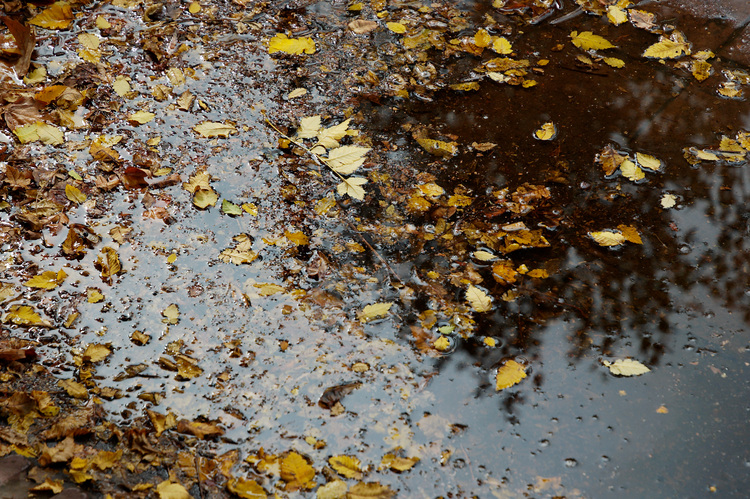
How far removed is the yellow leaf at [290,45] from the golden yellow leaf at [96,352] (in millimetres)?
2286

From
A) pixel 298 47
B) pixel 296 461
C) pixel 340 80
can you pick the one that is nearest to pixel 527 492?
pixel 296 461

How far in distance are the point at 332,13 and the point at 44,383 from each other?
3.13 meters

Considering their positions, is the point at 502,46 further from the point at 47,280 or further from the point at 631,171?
the point at 47,280

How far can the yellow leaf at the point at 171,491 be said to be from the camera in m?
1.63

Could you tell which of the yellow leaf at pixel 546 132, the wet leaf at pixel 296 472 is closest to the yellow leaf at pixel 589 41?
the yellow leaf at pixel 546 132

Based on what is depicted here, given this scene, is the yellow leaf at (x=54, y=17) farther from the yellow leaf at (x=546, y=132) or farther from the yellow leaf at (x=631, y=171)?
the yellow leaf at (x=631, y=171)

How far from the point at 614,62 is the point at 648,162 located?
1.00 m

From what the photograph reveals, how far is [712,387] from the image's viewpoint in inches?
77.1

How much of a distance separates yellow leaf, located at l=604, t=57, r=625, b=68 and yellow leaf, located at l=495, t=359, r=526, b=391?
8.01 feet

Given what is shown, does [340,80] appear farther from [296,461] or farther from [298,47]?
[296,461]

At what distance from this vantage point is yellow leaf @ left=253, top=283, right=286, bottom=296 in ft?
7.26

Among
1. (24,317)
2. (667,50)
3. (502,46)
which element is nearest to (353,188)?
(24,317)

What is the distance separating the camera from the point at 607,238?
242 centimetres

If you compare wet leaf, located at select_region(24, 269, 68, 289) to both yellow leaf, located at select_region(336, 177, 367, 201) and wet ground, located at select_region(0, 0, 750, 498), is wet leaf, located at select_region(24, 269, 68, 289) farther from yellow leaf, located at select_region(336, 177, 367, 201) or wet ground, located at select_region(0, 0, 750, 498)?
yellow leaf, located at select_region(336, 177, 367, 201)
